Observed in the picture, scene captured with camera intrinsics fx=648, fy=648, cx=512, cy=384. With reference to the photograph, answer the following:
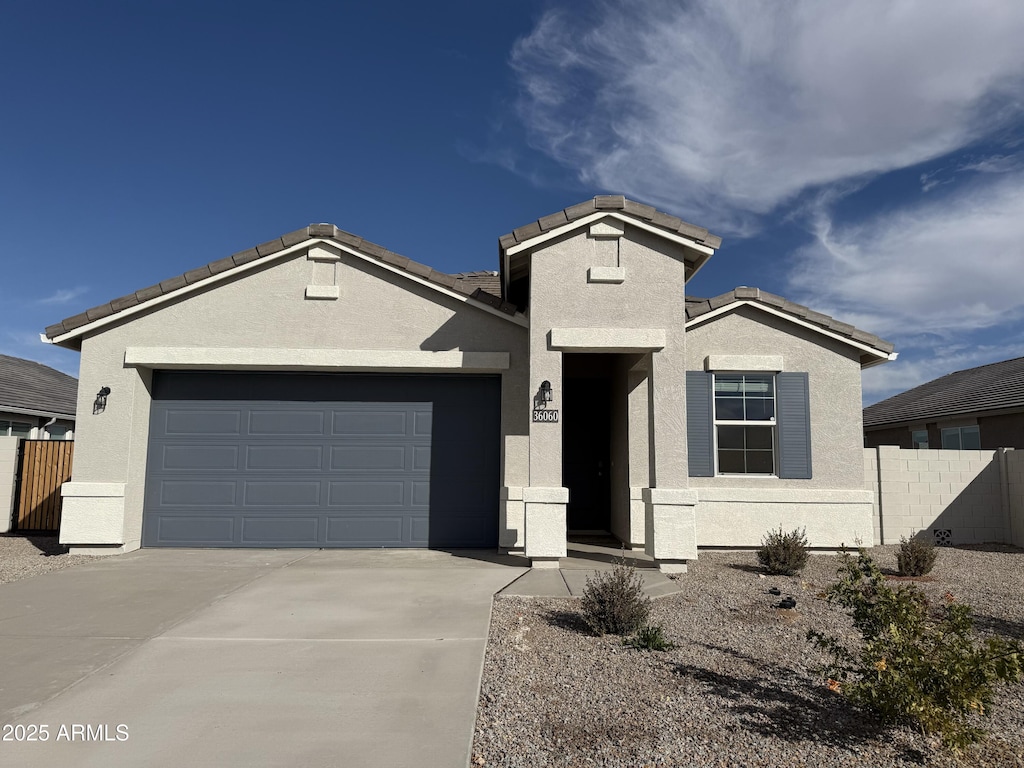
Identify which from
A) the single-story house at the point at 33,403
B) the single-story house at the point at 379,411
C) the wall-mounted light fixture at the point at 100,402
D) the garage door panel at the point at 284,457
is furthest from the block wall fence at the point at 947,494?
the single-story house at the point at 33,403

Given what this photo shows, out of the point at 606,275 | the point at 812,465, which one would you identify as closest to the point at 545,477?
the point at 606,275

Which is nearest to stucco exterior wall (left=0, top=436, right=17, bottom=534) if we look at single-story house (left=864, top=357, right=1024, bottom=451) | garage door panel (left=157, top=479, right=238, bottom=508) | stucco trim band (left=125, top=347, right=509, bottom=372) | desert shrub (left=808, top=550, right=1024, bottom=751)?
garage door panel (left=157, top=479, right=238, bottom=508)

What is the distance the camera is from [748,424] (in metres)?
10.4

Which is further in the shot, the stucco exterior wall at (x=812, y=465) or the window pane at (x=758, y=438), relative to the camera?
the window pane at (x=758, y=438)

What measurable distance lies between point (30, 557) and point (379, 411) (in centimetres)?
528

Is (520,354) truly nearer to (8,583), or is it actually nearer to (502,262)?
(502,262)

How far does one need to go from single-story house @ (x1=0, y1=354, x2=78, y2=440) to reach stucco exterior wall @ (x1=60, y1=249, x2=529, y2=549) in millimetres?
10594

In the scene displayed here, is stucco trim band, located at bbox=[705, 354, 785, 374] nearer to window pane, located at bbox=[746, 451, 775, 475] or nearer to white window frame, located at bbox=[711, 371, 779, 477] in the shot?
white window frame, located at bbox=[711, 371, 779, 477]

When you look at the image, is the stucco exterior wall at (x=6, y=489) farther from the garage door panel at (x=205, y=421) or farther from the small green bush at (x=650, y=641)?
the small green bush at (x=650, y=641)

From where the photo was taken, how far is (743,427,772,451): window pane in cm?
1038

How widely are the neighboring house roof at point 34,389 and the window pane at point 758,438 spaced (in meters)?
18.3

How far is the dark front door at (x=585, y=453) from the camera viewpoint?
1198cm

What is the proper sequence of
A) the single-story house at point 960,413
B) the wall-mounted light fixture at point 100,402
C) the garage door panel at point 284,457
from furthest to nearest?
the single-story house at point 960,413 < the garage door panel at point 284,457 < the wall-mounted light fixture at point 100,402

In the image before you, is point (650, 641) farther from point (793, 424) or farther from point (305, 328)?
point (305, 328)
